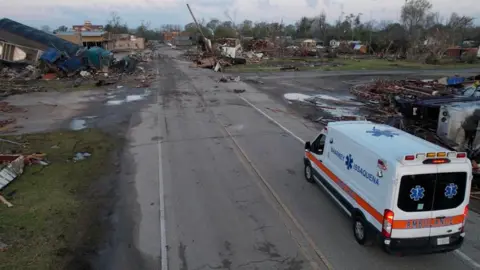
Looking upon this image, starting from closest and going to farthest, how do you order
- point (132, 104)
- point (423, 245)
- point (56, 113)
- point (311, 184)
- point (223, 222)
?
point (423, 245) → point (223, 222) → point (311, 184) → point (56, 113) → point (132, 104)

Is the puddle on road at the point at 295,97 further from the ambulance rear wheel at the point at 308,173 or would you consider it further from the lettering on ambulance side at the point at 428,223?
the lettering on ambulance side at the point at 428,223

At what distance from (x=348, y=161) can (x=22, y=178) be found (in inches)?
368

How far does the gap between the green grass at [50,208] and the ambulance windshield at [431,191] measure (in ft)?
20.9

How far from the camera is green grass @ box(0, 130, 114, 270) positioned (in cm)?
745

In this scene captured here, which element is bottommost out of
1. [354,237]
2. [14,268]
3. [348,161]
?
Answer: [14,268]

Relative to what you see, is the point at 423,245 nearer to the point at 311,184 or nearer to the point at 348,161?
the point at 348,161

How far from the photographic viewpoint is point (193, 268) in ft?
23.3

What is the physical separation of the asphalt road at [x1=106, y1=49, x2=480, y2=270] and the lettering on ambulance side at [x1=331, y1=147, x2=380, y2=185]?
4.70 ft

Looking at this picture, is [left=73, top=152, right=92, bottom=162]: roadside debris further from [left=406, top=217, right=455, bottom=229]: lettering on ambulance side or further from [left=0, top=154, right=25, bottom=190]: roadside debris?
[left=406, top=217, right=455, bottom=229]: lettering on ambulance side

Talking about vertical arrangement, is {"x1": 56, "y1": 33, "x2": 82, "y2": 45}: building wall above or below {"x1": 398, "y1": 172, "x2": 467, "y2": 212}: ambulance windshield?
above

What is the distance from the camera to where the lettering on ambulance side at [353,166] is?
7148mm

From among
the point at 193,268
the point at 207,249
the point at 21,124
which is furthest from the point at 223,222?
the point at 21,124

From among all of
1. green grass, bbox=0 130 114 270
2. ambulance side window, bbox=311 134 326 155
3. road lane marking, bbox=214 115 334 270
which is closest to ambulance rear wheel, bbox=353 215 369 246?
road lane marking, bbox=214 115 334 270

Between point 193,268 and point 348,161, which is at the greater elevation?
point 348,161
